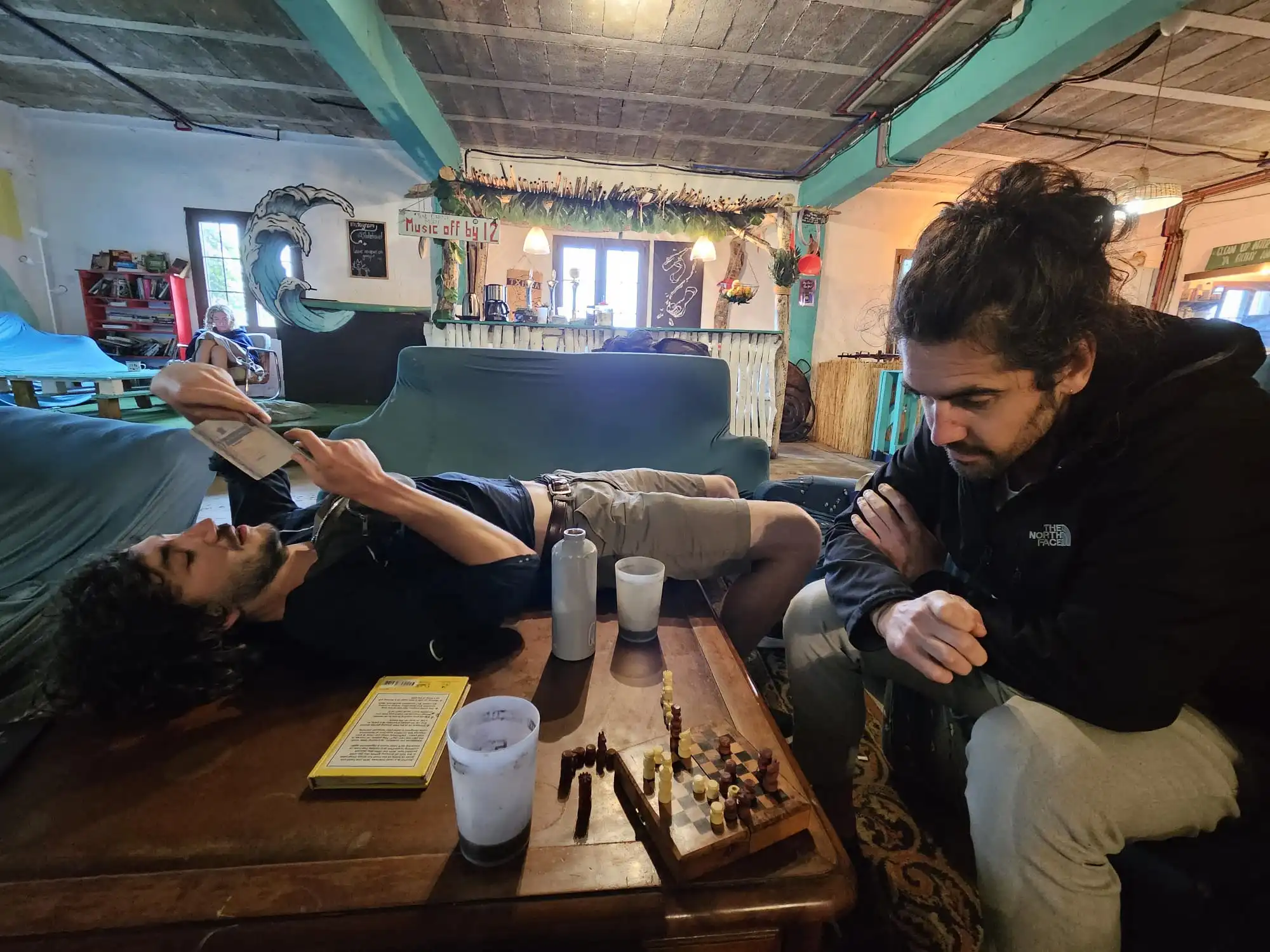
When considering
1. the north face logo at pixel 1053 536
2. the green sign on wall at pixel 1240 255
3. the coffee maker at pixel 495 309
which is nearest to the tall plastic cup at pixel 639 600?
the north face logo at pixel 1053 536

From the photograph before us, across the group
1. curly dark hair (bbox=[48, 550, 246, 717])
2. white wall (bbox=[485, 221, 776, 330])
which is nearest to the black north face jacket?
curly dark hair (bbox=[48, 550, 246, 717])

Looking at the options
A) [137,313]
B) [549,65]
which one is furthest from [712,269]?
[137,313]

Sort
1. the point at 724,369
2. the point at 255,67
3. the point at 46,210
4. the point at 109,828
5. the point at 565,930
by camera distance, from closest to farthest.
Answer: the point at 565,930 < the point at 109,828 < the point at 724,369 < the point at 255,67 < the point at 46,210

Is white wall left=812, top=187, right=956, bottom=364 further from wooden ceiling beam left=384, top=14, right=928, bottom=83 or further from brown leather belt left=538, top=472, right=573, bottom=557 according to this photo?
brown leather belt left=538, top=472, right=573, bottom=557

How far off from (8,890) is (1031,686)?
4.01ft

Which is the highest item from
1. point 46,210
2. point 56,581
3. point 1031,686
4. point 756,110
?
point 756,110

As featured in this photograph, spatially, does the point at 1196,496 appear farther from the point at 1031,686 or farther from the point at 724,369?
the point at 724,369

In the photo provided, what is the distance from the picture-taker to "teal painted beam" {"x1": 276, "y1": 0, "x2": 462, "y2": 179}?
273 cm

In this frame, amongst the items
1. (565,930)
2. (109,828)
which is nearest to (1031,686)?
(565,930)

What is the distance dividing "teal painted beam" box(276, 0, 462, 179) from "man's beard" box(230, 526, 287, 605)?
2681 millimetres

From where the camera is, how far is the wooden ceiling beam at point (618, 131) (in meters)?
4.70

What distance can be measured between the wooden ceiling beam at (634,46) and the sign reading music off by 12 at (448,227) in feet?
3.34

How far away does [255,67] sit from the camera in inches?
159

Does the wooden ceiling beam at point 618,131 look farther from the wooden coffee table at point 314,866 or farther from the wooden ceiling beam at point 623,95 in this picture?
the wooden coffee table at point 314,866
